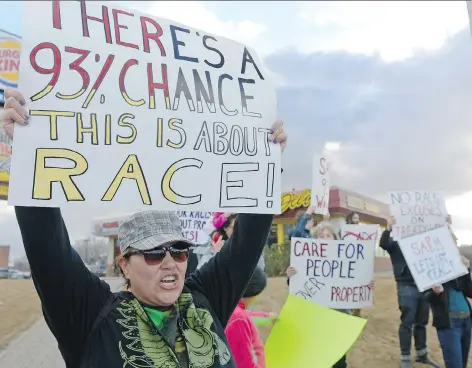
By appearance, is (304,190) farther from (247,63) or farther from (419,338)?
(247,63)

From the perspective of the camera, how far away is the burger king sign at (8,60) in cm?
426

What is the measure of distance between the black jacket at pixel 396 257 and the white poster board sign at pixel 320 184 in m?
0.83

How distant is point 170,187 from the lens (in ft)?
7.23

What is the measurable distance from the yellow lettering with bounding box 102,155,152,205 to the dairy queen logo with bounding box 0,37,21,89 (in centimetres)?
248

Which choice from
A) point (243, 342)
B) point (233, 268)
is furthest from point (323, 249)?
point (233, 268)

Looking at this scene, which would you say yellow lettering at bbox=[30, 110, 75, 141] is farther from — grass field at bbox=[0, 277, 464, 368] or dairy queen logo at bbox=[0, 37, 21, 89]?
grass field at bbox=[0, 277, 464, 368]

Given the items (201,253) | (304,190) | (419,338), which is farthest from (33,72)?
(304,190)

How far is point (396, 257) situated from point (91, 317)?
5030mm

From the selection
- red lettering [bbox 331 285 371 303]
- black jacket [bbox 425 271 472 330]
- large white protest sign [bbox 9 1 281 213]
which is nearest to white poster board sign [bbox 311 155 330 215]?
red lettering [bbox 331 285 371 303]

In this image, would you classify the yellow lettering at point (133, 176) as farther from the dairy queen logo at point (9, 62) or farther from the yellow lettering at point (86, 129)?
the dairy queen logo at point (9, 62)

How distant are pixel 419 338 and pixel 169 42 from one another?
222 inches

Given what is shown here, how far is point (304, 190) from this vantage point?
25.2 m

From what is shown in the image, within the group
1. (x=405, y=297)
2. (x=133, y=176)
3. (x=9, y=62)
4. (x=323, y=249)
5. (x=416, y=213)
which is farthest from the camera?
(x=405, y=297)

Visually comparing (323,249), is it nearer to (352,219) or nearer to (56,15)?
(352,219)
